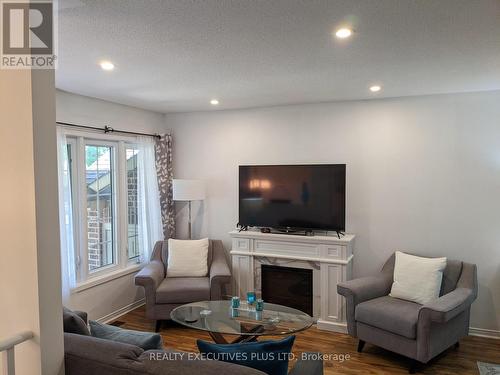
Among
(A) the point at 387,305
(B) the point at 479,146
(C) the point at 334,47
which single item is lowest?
(A) the point at 387,305

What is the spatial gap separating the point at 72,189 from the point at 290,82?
2494 mm

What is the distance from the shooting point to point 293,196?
4520mm

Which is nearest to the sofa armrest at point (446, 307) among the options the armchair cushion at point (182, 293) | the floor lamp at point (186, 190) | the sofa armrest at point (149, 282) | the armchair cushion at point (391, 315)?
the armchair cushion at point (391, 315)

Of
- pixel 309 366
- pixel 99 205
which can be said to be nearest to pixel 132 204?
pixel 99 205

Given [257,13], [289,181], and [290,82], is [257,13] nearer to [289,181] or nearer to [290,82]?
[290,82]

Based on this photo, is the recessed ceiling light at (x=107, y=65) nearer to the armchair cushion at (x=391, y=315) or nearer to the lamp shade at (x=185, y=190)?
the lamp shade at (x=185, y=190)

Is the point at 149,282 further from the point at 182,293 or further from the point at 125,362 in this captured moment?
the point at 125,362

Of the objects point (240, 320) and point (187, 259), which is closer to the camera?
point (240, 320)

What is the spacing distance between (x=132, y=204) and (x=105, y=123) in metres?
1.09

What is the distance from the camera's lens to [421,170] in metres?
4.20

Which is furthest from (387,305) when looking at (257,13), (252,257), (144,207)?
(144,207)

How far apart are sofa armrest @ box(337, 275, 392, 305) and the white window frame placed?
2634 mm

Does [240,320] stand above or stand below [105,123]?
below

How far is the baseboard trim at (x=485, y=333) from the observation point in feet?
13.0
